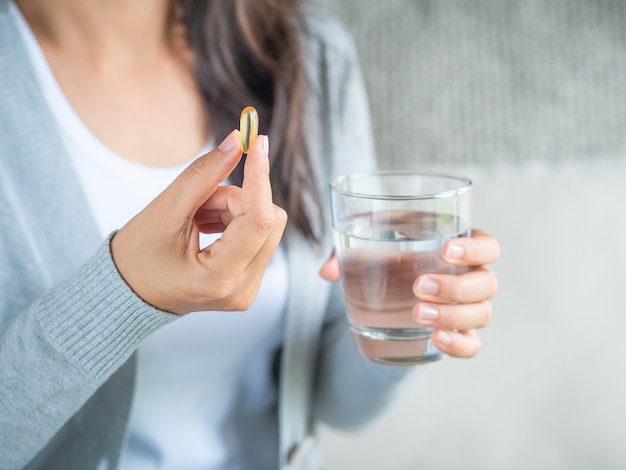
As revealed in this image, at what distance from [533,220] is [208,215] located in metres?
0.70

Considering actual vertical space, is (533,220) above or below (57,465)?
above

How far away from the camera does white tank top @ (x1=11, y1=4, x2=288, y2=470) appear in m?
0.95

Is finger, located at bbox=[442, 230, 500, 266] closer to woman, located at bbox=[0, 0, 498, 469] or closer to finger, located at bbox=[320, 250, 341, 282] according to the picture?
woman, located at bbox=[0, 0, 498, 469]

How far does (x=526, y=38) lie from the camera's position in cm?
122

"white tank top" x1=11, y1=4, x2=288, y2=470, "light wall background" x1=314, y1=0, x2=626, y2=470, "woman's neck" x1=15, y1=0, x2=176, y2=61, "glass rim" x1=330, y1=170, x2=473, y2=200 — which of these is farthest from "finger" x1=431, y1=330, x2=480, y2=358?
"woman's neck" x1=15, y1=0, x2=176, y2=61

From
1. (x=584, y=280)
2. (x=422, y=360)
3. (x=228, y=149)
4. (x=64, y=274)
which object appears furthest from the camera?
(x=584, y=280)

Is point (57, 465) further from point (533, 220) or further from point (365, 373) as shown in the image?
point (533, 220)

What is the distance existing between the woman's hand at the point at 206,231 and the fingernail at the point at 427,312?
0.55 feet

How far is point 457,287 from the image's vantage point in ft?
2.25

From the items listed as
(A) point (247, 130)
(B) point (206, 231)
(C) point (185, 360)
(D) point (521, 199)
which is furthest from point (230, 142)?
(D) point (521, 199)

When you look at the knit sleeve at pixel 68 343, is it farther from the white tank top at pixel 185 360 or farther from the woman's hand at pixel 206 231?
the white tank top at pixel 185 360

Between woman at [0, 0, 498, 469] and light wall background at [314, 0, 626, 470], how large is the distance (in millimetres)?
98

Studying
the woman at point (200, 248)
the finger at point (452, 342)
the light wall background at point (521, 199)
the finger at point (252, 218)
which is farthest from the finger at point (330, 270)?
the light wall background at point (521, 199)

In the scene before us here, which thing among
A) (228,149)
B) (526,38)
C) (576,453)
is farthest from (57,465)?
(526,38)
